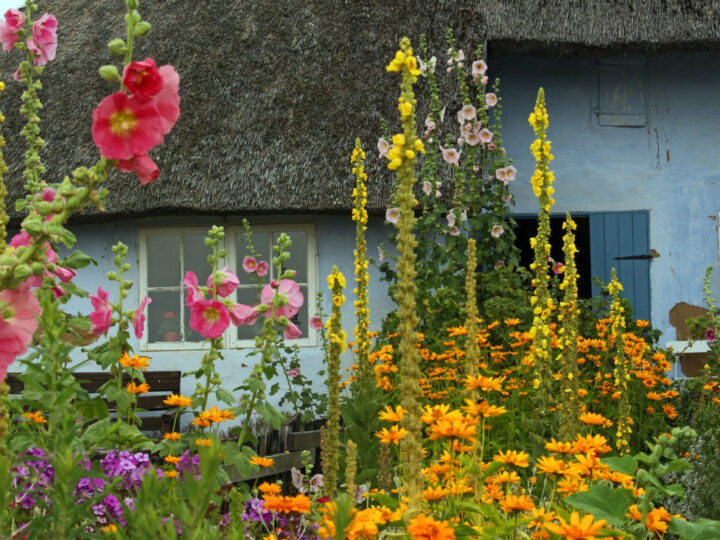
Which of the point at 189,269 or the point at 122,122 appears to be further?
the point at 189,269

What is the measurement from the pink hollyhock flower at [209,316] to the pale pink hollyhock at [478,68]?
188 inches

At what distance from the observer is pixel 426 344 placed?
488 cm

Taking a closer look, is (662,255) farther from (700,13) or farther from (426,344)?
(426,344)

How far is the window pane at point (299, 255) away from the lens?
6.39 m

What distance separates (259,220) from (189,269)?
2.54 feet

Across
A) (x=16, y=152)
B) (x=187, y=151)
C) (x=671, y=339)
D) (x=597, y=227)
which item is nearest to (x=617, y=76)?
(x=597, y=227)

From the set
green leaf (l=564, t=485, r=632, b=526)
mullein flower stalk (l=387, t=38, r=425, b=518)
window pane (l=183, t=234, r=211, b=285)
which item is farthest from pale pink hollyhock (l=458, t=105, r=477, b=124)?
green leaf (l=564, t=485, r=632, b=526)

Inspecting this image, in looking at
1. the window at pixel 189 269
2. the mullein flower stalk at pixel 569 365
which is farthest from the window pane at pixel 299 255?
the mullein flower stalk at pixel 569 365

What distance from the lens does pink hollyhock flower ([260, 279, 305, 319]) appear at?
1835 millimetres

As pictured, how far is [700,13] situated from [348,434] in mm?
5297

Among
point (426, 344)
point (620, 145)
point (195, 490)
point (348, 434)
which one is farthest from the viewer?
point (620, 145)

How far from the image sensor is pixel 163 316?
6.66 meters

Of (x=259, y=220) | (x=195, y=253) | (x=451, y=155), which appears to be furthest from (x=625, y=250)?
(x=195, y=253)

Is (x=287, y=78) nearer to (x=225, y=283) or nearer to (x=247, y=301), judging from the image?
(x=247, y=301)
